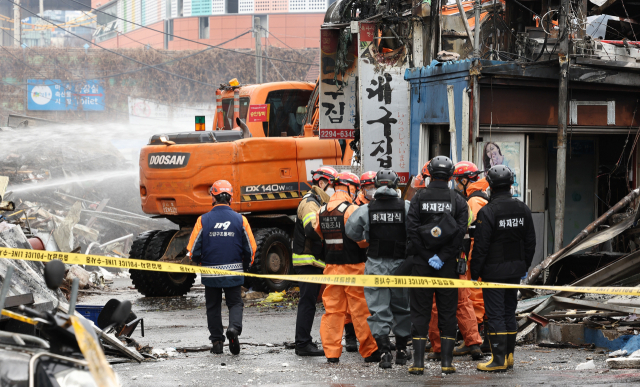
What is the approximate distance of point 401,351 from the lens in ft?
24.7

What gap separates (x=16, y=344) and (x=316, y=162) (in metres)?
9.86

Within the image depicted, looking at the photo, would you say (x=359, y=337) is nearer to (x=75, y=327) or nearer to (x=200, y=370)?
(x=200, y=370)

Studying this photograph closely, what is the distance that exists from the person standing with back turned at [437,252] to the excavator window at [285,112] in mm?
7158

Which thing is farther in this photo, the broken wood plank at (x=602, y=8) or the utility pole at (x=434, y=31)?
the utility pole at (x=434, y=31)

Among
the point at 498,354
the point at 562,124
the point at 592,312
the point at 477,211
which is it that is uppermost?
the point at 562,124

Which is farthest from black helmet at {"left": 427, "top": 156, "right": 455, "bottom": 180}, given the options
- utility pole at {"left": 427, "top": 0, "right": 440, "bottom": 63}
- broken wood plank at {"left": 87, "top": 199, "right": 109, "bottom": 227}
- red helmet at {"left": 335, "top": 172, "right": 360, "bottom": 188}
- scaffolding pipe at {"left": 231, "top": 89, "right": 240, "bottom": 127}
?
broken wood plank at {"left": 87, "top": 199, "right": 109, "bottom": 227}

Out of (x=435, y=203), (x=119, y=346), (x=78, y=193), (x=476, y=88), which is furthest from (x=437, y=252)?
(x=78, y=193)

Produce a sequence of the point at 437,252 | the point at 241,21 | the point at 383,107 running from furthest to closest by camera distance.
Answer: the point at 241,21 < the point at 383,107 < the point at 437,252

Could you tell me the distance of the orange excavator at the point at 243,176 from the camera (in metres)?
12.4

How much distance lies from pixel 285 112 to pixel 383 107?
234 cm

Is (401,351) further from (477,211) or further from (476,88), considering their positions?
(476,88)

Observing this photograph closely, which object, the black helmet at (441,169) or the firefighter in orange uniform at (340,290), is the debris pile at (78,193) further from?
the black helmet at (441,169)

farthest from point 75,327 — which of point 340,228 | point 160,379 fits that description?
point 340,228

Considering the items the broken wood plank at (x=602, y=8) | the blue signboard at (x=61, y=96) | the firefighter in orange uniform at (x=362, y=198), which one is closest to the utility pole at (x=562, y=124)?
the broken wood plank at (x=602, y=8)
